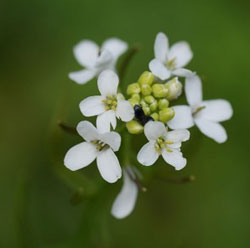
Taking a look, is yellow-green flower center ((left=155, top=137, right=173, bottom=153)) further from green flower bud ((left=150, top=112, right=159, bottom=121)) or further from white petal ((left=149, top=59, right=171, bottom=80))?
white petal ((left=149, top=59, right=171, bottom=80))

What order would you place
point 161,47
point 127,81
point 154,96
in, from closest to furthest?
point 154,96 < point 161,47 < point 127,81

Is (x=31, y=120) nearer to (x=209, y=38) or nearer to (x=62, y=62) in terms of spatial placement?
(x=62, y=62)

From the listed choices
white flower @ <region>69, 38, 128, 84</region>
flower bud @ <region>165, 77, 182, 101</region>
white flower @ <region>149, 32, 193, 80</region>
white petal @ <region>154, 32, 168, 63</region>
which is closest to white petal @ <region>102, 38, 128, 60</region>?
A: white flower @ <region>69, 38, 128, 84</region>

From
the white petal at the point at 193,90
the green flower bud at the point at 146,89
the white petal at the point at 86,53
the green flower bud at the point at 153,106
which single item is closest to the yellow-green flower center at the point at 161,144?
the green flower bud at the point at 153,106

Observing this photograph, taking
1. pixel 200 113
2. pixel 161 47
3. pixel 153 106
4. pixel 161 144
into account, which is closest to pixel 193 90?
pixel 200 113

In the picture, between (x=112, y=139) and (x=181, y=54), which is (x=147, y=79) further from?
(x=181, y=54)

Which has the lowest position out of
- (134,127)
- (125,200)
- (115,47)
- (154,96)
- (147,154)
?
(125,200)

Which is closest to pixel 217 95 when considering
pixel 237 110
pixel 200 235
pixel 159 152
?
pixel 237 110
